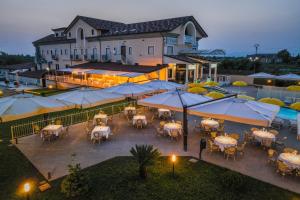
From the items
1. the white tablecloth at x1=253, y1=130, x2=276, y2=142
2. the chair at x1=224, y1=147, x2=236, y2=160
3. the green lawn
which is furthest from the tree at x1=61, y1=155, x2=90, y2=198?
the white tablecloth at x1=253, y1=130, x2=276, y2=142

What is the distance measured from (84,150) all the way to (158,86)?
9.07 metres

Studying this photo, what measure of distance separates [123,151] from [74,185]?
3829mm

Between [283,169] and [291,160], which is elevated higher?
[291,160]

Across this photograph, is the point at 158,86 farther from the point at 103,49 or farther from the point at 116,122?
the point at 103,49

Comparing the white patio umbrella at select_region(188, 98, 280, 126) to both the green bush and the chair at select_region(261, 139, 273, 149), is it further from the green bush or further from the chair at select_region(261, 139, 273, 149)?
the green bush

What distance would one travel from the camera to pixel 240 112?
9117 mm

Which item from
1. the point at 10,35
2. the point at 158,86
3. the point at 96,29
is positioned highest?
the point at 10,35

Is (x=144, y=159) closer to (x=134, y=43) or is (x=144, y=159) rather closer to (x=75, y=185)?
(x=75, y=185)

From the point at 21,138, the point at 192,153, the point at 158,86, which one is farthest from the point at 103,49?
the point at 192,153

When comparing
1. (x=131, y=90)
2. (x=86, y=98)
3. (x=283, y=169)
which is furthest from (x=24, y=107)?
(x=283, y=169)

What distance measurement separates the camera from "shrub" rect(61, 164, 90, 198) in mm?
6668

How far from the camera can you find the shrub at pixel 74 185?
6.67m

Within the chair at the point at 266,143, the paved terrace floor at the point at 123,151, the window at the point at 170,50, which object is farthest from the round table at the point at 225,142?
the window at the point at 170,50

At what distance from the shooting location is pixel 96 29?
120 ft
